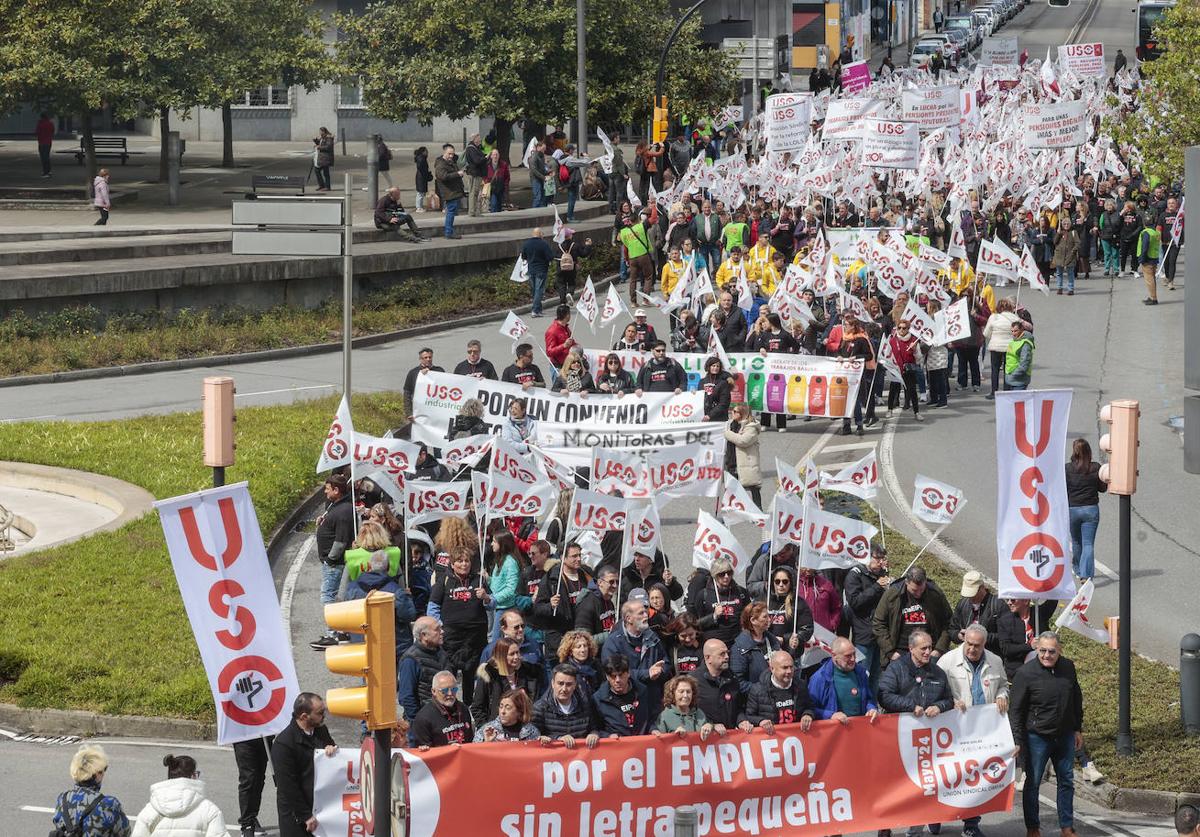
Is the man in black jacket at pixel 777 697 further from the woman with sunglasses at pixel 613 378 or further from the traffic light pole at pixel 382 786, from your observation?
the woman with sunglasses at pixel 613 378

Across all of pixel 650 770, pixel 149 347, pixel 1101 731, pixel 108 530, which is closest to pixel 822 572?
pixel 1101 731

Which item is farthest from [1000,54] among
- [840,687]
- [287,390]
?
[840,687]

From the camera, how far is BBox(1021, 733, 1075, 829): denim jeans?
12609 mm

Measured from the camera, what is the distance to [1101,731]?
14.6 meters

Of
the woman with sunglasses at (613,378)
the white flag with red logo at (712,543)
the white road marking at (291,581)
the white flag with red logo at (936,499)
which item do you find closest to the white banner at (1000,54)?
the woman with sunglasses at (613,378)

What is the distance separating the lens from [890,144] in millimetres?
34000

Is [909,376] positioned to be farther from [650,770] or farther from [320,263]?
[650,770]

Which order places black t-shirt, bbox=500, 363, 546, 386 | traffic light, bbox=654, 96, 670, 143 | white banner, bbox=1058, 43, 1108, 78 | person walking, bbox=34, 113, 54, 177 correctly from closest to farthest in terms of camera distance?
black t-shirt, bbox=500, 363, 546, 386, traffic light, bbox=654, 96, 670, 143, person walking, bbox=34, 113, 54, 177, white banner, bbox=1058, 43, 1108, 78

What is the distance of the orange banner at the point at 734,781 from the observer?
37.6 feet

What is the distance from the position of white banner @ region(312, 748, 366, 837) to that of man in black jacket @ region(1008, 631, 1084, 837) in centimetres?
446

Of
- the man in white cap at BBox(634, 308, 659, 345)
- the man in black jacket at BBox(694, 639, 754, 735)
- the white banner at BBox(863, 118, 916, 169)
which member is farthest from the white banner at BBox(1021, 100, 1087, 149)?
the man in black jacket at BBox(694, 639, 754, 735)

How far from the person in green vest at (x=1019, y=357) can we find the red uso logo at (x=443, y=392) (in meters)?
7.57

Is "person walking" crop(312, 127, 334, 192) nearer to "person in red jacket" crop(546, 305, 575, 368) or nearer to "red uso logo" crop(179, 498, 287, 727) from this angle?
"person in red jacket" crop(546, 305, 575, 368)

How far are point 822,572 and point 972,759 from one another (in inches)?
113
